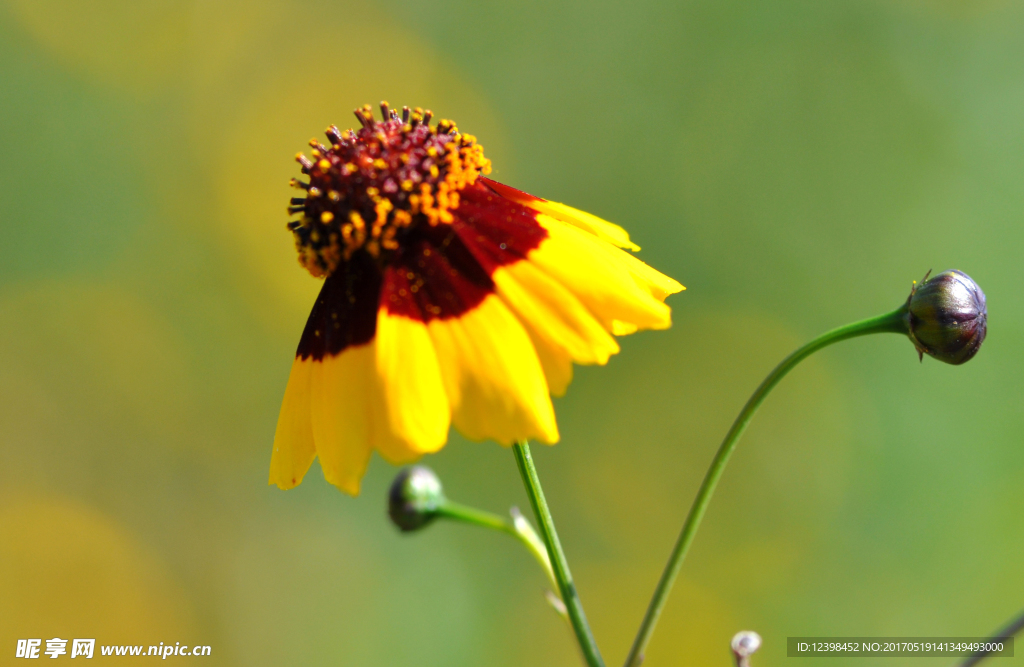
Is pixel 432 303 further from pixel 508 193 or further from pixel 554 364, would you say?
pixel 508 193

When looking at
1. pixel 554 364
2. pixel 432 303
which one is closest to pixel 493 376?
pixel 554 364

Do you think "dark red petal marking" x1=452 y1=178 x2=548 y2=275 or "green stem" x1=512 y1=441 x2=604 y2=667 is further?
"dark red petal marking" x1=452 y1=178 x2=548 y2=275

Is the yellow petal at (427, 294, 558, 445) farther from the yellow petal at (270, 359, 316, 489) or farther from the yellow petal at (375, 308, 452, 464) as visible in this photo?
the yellow petal at (270, 359, 316, 489)

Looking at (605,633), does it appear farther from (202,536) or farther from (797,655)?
(202,536)

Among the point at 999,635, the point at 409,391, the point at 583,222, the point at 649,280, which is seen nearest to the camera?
the point at 999,635

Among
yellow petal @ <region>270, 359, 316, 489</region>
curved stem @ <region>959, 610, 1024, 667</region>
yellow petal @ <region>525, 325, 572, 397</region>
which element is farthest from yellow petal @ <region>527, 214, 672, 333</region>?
curved stem @ <region>959, 610, 1024, 667</region>

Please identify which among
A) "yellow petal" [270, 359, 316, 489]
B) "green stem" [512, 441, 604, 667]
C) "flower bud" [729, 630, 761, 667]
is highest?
"yellow petal" [270, 359, 316, 489]
